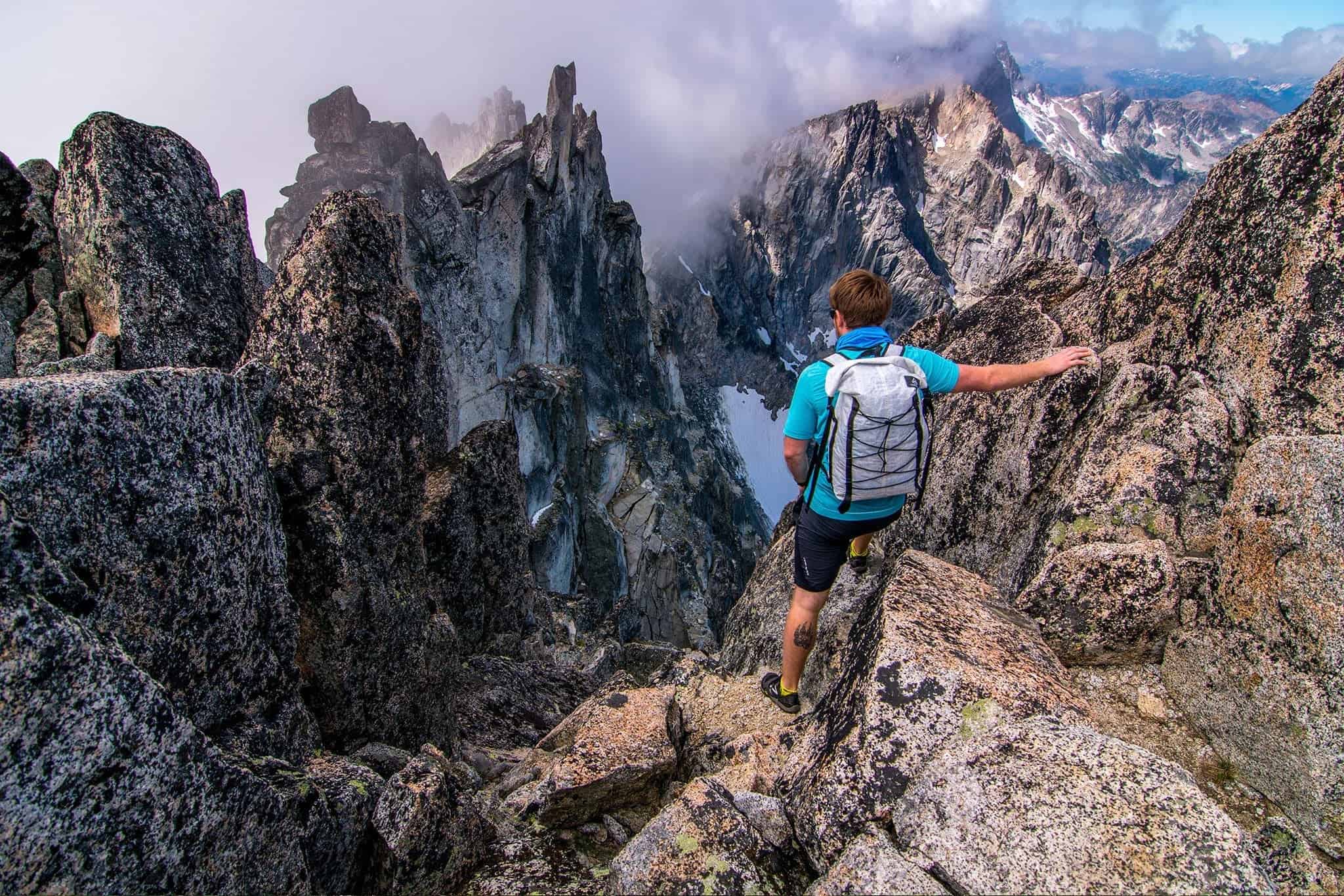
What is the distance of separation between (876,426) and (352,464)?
717 cm

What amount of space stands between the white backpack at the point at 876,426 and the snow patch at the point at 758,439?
17713 cm

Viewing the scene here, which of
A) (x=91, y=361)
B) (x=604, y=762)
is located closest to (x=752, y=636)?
(x=604, y=762)

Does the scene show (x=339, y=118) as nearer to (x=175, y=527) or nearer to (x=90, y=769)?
(x=175, y=527)

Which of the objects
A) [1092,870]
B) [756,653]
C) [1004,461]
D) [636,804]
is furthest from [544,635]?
[1092,870]

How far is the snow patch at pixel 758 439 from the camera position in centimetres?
18762

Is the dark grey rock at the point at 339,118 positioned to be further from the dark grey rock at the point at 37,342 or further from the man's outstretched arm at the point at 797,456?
the man's outstretched arm at the point at 797,456

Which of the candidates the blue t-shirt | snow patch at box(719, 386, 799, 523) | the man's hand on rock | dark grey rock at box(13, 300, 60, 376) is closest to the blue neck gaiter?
the blue t-shirt

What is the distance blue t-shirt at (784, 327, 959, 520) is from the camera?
19.0 feet

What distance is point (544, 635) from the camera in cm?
1986

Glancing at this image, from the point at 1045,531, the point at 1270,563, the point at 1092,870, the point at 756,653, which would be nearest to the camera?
the point at 1092,870

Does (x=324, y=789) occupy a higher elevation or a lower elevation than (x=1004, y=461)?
lower

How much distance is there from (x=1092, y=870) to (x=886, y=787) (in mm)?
1361

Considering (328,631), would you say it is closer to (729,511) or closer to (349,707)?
(349,707)

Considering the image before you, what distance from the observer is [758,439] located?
637 ft
